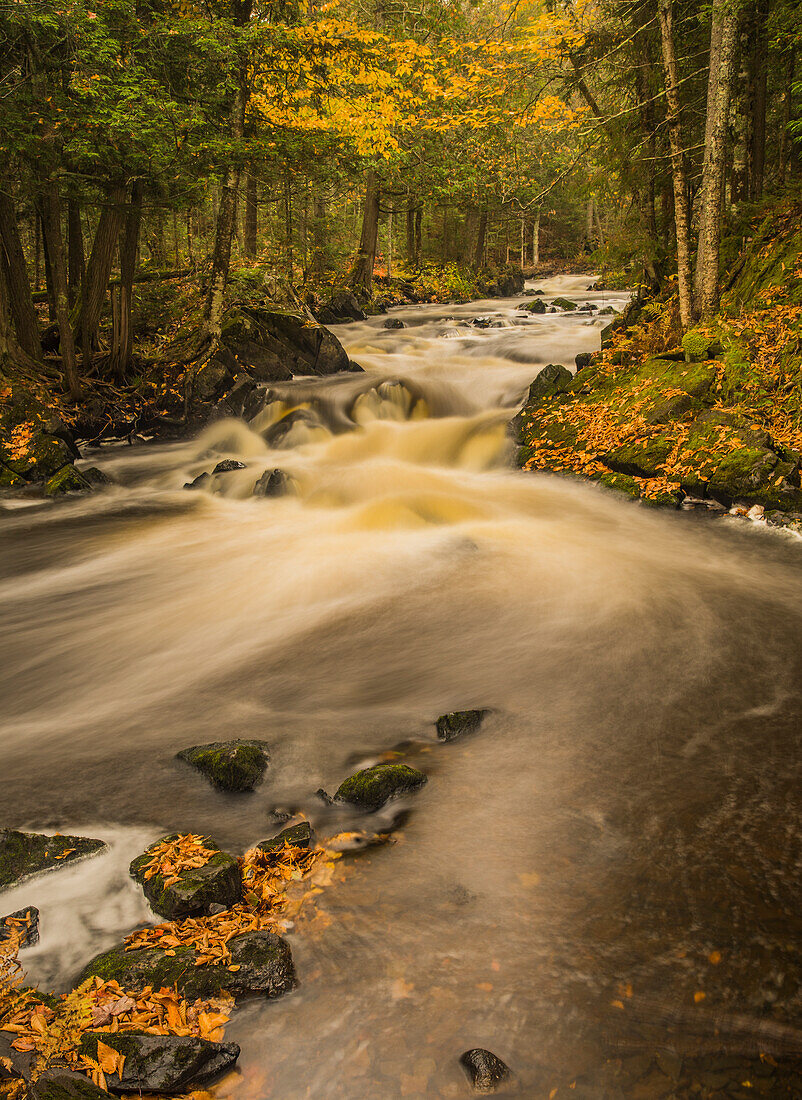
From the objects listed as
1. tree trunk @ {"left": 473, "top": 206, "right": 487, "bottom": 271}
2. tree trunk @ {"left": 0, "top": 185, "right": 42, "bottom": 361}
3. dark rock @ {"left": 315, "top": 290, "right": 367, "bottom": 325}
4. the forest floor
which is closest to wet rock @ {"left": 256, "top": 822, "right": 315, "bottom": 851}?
the forest floor

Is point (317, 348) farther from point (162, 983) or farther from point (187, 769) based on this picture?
point (162, 983)

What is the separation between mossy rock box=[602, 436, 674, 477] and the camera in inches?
339

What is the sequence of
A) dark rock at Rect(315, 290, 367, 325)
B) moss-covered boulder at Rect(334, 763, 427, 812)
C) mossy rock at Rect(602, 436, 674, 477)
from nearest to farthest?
moss-covered boulder at Rect(334, 763, 427, 812), mossy rock at Rect(602, 436, 674, 477), dark rock at Rect(315, 290, 367, 325)

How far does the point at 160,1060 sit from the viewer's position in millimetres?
2127

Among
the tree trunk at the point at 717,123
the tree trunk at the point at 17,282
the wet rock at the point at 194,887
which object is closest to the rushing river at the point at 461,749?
the wet rock at the point at 194,887

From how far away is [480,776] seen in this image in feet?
12.9

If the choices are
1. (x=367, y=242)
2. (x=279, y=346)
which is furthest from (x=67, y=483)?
(x=367, y=242)

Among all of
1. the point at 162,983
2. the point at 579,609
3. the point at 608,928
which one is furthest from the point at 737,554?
the point at 162,983

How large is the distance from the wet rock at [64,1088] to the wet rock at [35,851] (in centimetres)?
122

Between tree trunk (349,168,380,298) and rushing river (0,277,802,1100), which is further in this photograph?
tree trunk (349,168,380,298)

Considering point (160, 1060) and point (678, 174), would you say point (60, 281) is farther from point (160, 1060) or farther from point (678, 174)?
point (160, 1060)

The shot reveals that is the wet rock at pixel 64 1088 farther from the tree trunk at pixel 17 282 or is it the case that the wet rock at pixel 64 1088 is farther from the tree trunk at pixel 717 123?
the tree trunk at pixel 17 282

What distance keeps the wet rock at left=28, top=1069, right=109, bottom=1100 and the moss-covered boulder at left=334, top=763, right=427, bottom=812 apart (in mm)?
1835

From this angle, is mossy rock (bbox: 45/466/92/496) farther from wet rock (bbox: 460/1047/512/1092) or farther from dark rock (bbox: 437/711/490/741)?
wet rock (bbox: 460/1047/512/1092)
